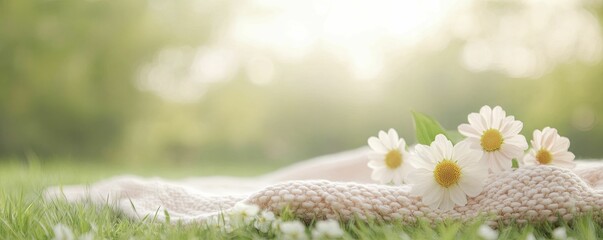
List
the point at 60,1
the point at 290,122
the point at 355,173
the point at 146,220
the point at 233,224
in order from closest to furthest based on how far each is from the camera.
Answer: the point at 233,224 < the point at 146,220 < the point at 355,173 < the point at 60,1 < the point at 290,122

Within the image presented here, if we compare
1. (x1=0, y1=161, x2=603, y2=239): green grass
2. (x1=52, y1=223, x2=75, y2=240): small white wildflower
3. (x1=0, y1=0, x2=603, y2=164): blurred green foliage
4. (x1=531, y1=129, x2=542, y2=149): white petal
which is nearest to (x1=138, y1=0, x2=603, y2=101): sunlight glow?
(x1=0, y1=0, x2=603, y2=164): blurred green foliage

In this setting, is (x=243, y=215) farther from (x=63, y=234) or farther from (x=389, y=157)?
(x=389, y=157)

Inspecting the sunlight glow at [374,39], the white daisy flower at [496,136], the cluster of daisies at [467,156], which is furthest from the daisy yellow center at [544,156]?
the sunlight glow at [374,39]

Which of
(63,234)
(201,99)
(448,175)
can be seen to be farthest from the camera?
(201,99)

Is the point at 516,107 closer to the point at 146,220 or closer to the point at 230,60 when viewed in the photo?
the point at 230,60

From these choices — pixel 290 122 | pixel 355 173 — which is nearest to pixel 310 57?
pixel 290 122

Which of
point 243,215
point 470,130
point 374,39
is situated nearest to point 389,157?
point 470,130

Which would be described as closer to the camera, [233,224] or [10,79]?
[233,224]
